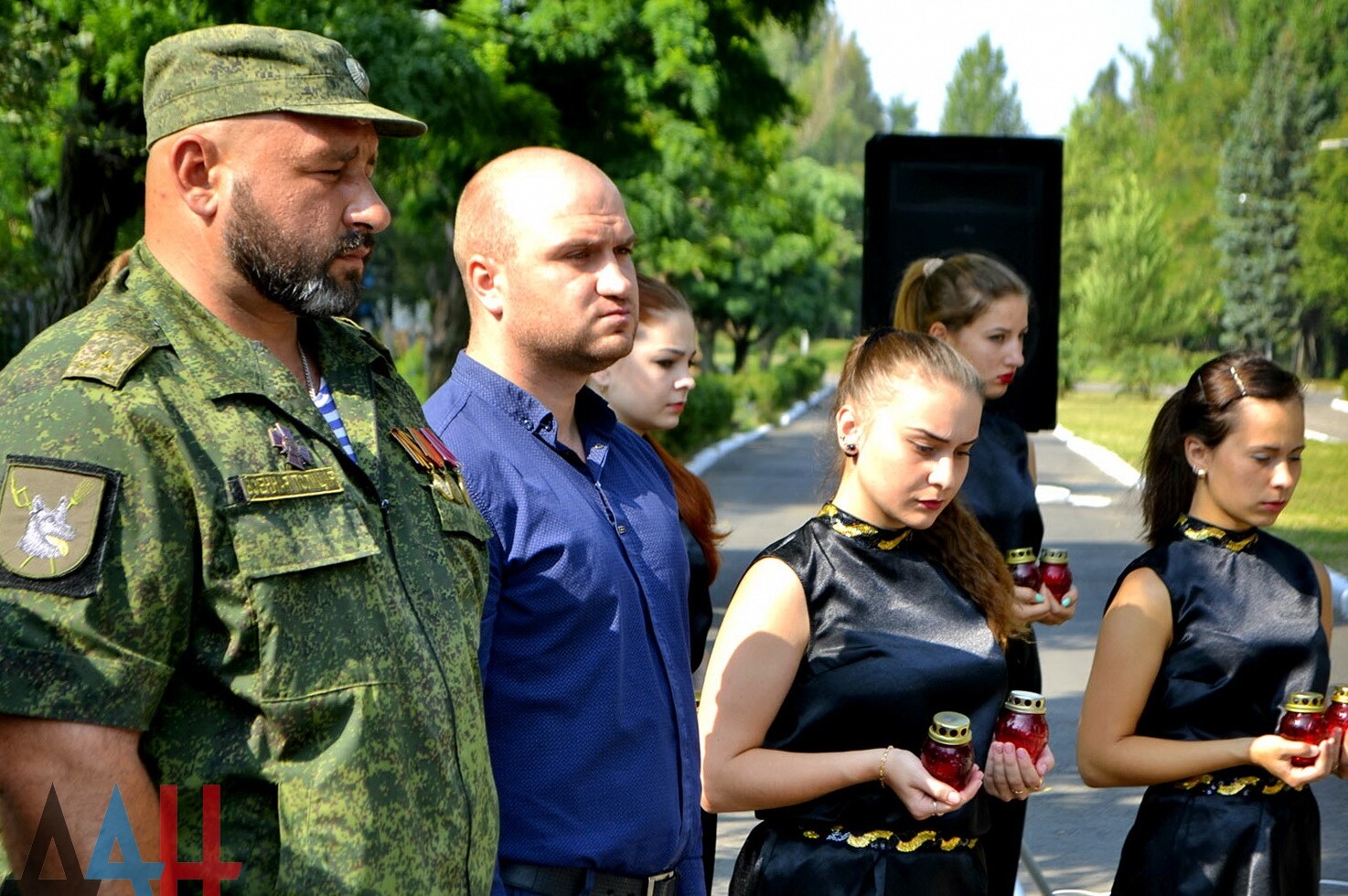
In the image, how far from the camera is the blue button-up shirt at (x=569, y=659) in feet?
7.08

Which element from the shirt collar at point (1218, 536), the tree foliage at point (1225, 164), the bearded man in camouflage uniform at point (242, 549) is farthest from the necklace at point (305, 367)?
the tree foliage at point (1225, 164)

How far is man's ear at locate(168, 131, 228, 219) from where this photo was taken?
1.81m

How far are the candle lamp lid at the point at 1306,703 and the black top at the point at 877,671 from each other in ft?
1.97

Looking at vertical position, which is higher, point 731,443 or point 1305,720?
point 1305,720

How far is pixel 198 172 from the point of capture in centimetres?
183

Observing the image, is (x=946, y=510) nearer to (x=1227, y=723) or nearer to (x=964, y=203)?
(x=1227, y=723)

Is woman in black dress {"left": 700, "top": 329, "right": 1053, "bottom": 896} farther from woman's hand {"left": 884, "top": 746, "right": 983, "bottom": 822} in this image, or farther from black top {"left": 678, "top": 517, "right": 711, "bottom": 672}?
black top {"left": 678, "top": 517, "right": 711, "bottom": 672}

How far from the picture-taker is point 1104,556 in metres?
13.3

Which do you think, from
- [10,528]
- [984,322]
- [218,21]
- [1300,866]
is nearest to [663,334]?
[984,322]

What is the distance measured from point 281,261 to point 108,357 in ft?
0.91

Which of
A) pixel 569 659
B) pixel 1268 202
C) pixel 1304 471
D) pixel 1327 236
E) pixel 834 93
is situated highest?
pixel 834 93

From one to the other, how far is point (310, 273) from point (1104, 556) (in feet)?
40.2

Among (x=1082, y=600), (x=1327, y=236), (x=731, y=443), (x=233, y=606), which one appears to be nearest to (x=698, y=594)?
(x=233, y=606)

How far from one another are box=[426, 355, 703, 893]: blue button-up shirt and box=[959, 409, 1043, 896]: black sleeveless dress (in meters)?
1.61
